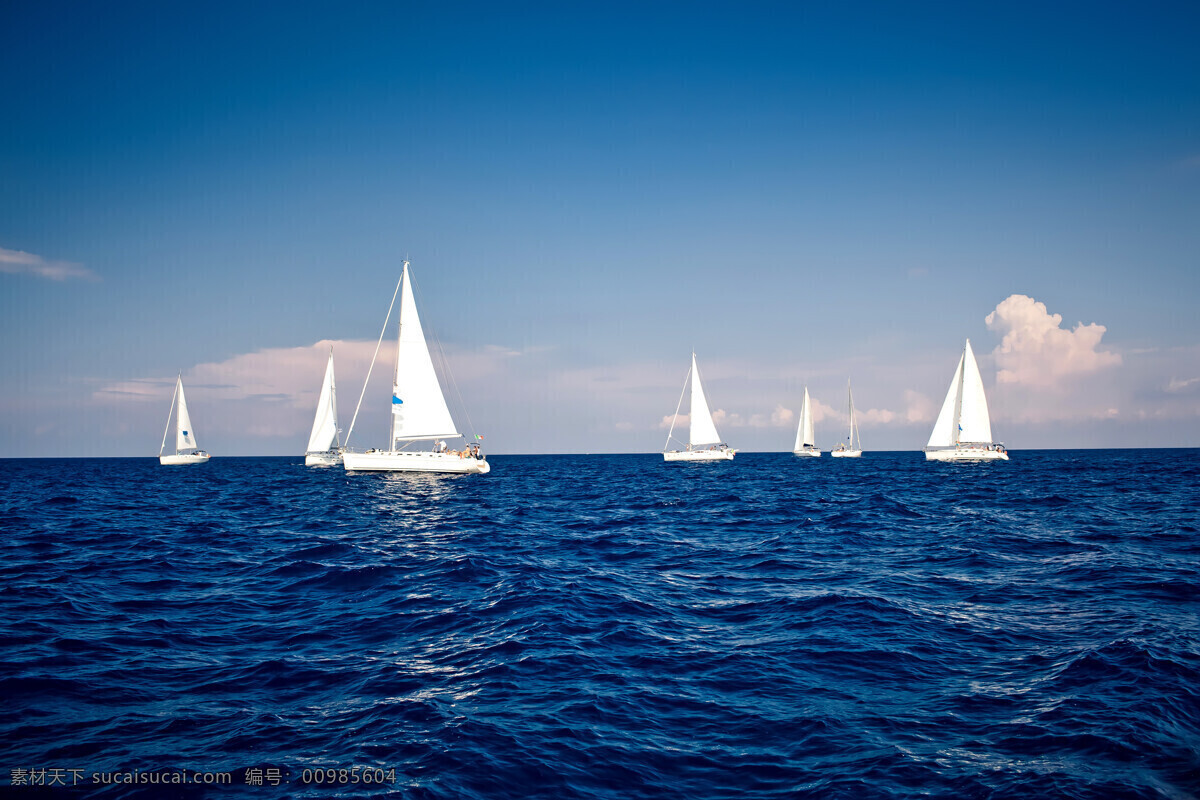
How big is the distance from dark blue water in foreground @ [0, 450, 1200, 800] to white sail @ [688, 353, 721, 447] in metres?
71.3

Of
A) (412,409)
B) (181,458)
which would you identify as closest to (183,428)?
(181,458)

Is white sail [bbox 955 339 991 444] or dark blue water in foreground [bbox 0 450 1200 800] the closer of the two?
dark blue water in foreground [bbox 0 450 1200 800]

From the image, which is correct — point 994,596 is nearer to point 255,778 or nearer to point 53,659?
point 255,778

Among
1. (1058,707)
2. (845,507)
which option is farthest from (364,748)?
(845,507)

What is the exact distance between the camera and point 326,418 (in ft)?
247

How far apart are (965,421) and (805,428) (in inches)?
1482

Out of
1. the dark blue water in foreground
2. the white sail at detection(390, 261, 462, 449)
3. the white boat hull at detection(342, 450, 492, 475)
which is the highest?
the white sail at detection(390, 261, 462, 449)

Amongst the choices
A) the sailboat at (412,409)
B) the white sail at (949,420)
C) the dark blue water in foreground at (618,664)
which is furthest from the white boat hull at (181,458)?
the white sail at (949,420)

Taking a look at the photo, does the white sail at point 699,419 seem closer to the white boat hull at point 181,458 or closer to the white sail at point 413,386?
the white sail at point 413,386

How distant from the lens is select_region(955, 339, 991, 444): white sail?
252 feet

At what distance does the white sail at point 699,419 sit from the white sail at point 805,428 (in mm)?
26878

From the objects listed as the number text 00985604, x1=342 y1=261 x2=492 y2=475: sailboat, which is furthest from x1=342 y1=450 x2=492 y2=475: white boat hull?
the number text 00985604

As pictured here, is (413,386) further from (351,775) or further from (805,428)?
(805,428)

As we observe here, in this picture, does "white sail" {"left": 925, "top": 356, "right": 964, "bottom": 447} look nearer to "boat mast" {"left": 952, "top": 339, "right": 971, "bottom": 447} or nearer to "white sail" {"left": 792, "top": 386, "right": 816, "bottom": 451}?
"boat mast" {"left": 952, "top": 339, "right": 971, "bottom": 447}
